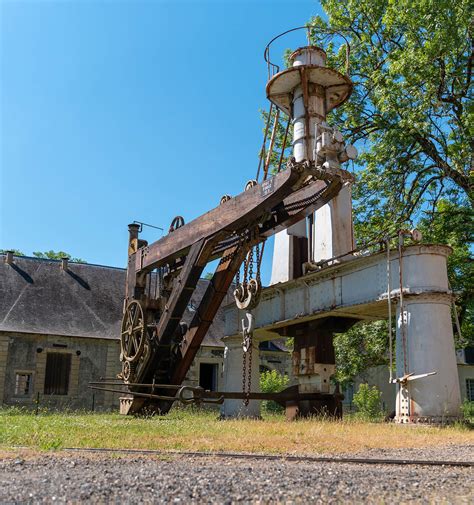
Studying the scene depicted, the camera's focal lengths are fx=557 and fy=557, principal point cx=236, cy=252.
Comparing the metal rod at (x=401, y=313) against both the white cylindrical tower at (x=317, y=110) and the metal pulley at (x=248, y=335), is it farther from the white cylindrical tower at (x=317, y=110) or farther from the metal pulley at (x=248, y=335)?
the metal pulley at (x=248, y=335)

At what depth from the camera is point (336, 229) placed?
12.1 meters

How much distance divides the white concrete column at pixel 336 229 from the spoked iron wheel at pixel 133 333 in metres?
4.13

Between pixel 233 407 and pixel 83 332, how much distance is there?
1057cm

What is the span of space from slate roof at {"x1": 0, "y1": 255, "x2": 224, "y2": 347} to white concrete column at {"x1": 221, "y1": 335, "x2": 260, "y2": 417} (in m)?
9.57

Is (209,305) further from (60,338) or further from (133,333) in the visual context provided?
(60,338)

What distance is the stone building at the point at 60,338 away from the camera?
837 inches

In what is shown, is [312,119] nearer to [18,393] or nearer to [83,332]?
[83,332]

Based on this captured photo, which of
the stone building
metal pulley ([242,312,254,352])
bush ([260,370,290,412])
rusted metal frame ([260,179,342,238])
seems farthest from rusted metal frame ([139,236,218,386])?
bush ([260,370,290,412])

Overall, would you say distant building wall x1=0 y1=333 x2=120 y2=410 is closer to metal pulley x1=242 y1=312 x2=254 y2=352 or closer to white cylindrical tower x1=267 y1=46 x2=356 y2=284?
white cylindrical tower x1=267 y1=46 x2=356 y2=284

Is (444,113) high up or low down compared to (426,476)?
up

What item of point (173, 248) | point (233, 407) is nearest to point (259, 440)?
point (173, 248)

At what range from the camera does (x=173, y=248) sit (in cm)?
1101

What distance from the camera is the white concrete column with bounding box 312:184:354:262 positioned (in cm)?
1212

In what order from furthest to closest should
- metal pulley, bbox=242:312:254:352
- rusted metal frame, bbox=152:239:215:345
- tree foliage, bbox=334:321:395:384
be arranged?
1. tree foliage, bbox=334:321:395:384
2. rusted metal frame, bbox=152:239:215:345
3. metal pulley, bbox=242:312:254:352
